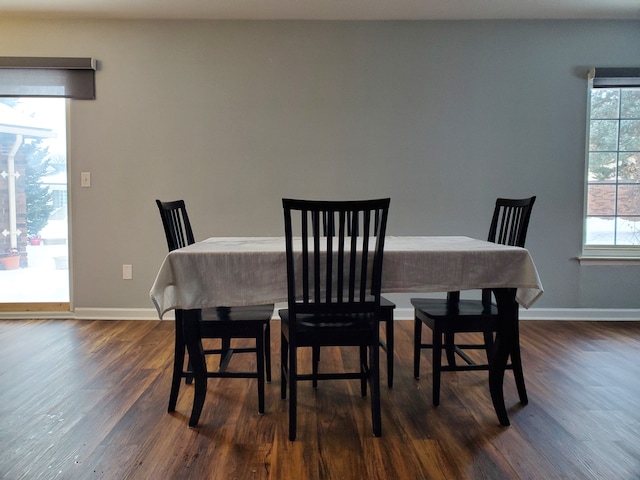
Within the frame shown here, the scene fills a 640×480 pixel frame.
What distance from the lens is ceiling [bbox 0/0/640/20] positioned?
2992 mm

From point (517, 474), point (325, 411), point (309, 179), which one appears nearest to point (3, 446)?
point (325, 411)

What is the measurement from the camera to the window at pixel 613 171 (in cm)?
333

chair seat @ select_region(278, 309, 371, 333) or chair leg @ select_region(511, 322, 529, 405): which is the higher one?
chair seat @ select_region(278, 309, 371, 333)

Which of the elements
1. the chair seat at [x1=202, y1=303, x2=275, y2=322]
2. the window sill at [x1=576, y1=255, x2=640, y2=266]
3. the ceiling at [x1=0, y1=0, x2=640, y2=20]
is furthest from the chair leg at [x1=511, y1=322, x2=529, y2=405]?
the ceiling at [x1=0, y1=0, x2=640, y2=20]

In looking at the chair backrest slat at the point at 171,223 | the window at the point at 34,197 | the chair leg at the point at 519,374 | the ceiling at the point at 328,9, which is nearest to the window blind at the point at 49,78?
the window at the point at 34,197

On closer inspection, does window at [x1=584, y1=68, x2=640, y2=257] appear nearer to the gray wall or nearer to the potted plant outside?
the gray wall

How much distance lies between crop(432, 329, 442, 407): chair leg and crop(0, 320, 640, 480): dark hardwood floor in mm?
63

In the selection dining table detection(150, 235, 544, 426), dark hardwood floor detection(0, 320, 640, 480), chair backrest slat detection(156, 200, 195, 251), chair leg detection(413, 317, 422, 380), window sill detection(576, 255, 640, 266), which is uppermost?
chair backrest slat detection(156, 200, 195, 251)

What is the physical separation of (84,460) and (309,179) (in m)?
2.39

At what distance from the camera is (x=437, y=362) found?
71.3 inches

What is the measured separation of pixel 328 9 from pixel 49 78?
7.30 ft

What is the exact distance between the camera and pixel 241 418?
5.76ft

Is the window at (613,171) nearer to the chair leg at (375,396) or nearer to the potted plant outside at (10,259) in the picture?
the chair leg at (375,396)

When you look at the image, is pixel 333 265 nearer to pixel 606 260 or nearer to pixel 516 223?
pixel 516 223
